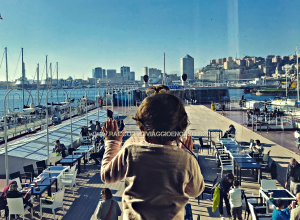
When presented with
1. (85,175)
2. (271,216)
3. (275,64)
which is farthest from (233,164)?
(275,64)

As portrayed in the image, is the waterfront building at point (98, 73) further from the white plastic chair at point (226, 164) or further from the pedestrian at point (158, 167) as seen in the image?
the pedestrian at point (158, 167)

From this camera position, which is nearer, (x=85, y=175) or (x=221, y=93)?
(x=85, y=175)

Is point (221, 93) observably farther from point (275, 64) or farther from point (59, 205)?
point (275, 64)

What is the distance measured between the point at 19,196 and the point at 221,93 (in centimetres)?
3304

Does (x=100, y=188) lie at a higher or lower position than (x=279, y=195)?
lower

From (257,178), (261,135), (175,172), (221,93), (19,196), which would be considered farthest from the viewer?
(221,93)

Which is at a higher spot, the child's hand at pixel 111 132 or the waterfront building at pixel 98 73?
the waterfront building at pixel 98 73

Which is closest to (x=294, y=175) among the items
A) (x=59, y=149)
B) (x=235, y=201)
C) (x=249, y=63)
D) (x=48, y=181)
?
A: (x=235, y=201)

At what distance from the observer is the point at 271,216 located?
326cm

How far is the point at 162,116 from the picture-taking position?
905mm

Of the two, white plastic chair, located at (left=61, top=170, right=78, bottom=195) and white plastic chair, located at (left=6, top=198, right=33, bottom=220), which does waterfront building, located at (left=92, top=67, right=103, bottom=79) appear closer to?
white plastic chair, located at (left=61, top=170, right=78, bottom=195)

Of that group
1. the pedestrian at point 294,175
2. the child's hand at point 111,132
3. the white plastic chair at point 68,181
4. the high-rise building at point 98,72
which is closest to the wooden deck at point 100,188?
the white plastic chair at point 68,181

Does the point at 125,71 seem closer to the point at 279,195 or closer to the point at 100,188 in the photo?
the point at 100,188

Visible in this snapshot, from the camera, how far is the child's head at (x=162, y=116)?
0.90 m
